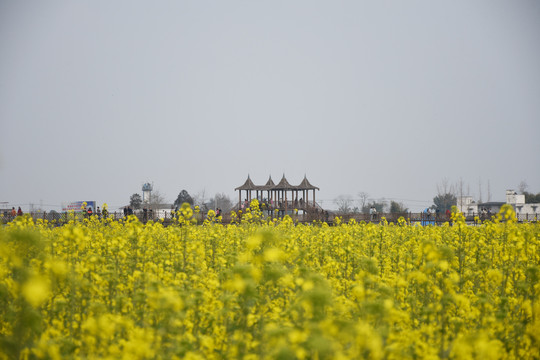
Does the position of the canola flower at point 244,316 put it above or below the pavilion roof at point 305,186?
below

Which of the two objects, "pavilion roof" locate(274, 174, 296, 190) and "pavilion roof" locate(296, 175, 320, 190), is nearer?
"pavilion roof" locate(274, 174, 296, 190)

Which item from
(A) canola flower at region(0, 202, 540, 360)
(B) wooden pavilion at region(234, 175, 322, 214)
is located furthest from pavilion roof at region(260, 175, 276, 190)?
(A) canola flower at region(0, 202, 540, 360)

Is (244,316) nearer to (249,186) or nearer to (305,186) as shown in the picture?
(305,186)

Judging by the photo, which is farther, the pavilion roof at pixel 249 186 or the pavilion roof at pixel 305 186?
the pavilion roof at pixel 249 186

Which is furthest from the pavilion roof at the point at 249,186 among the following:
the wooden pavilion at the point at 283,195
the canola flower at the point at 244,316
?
the canola flower at the point at 244,316

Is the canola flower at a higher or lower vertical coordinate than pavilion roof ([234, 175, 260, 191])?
lower

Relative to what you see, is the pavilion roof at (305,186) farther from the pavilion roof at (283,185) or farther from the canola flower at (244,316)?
the canola flower at (244,316)

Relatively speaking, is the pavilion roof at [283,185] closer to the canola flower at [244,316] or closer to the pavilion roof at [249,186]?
the pavilion roof at [249,186]

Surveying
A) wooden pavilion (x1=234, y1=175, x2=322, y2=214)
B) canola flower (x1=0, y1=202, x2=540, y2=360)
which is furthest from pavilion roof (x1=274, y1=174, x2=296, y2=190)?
canola flower (x1=0, y1=202, x2=540, y2=360)

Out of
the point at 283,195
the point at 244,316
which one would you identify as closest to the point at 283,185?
the point at 283,195

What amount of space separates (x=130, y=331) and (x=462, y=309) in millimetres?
3555

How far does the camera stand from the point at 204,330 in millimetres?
4910

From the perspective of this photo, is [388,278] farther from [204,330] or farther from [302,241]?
[302,241]

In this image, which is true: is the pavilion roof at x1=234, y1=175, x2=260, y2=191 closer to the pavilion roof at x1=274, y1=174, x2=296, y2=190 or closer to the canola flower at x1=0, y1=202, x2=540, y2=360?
the pavilion roof at x1=274, y1=174, x2=296, y2=190
